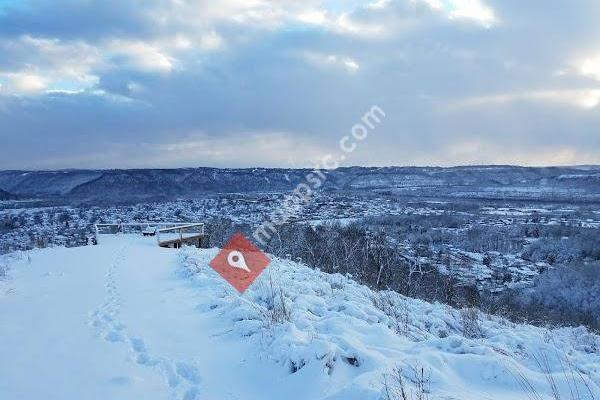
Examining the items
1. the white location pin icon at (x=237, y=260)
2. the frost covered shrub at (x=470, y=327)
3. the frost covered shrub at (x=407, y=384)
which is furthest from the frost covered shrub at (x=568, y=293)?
the frost covered shrub at (x=407, y=384)

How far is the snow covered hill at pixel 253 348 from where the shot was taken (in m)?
4.68

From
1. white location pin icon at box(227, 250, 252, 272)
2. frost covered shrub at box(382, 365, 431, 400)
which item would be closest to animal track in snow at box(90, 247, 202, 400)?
frost covered shrub at box(382, 365, 431, 400)

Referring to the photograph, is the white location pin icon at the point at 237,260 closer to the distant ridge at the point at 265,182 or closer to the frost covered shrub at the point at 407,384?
the frost covered shrub at the point at 407,384

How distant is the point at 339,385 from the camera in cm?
448

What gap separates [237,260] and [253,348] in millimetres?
8064

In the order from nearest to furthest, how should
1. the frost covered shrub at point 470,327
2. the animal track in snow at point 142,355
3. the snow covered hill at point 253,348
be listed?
the snow covered hill at point 253,348 < the animal track in snow at point 142,355 < the frost covered shrub at point 470,327

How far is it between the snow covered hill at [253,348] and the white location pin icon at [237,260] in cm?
242

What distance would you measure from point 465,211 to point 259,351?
79.4 metres

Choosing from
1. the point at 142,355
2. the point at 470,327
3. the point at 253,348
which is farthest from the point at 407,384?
the point at 470,327

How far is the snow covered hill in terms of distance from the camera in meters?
4.68

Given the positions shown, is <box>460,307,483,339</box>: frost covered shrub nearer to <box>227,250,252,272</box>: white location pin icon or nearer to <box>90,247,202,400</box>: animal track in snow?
<box>90,247,202,400</box>: animal track in snow

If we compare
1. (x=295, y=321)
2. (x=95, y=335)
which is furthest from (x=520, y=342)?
(x=95, y=335)

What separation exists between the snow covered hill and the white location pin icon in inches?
95.4

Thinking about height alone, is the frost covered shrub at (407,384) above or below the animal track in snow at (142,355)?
above
